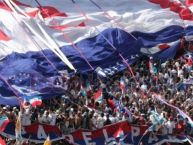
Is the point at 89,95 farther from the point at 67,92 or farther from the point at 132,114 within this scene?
the point at 132,114

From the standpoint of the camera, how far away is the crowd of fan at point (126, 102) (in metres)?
20.2

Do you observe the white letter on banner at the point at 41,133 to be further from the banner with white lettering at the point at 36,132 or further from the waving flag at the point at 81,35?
the waving flag at the point at 81,35

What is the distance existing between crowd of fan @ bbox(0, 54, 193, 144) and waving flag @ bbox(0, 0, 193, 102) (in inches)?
25.6

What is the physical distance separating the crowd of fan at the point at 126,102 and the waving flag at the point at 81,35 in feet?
2.13

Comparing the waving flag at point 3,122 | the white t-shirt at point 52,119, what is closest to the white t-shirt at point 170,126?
the white t-shirt at point 52,119

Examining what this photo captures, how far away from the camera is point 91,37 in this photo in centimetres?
2825

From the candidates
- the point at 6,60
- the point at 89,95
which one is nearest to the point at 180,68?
the point at 89,95

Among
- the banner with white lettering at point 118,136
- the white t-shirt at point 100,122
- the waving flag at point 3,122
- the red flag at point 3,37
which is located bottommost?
the banner with white lettering at point 118,136

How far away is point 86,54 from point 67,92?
14.8 ft

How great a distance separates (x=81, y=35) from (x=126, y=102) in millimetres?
6578

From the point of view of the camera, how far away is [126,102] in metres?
22.7

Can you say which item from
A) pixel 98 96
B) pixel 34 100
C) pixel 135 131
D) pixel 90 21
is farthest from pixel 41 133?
pixel 90 21

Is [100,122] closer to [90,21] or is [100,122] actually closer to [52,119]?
[52,119]

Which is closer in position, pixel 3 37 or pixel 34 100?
pixel 34 100
